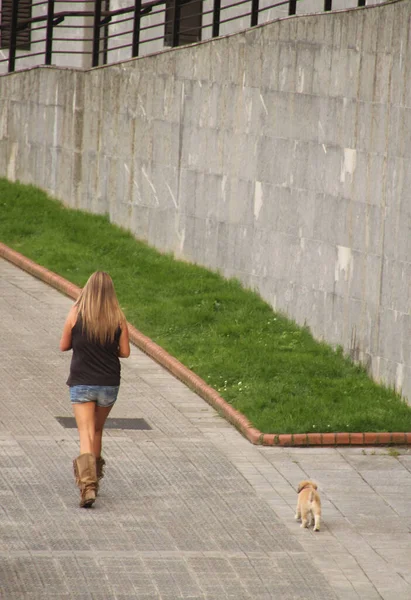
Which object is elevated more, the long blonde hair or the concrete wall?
the concrete wall

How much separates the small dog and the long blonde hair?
189 cm

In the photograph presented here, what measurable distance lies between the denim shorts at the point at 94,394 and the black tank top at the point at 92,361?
1.3 inches

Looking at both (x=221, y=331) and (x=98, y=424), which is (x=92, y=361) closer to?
(x=98, y=424)

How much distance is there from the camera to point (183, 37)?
25.5m

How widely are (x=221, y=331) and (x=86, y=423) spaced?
485 cm

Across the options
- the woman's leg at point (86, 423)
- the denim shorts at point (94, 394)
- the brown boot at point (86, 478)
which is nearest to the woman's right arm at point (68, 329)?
the denim shorts at point (94, 394)

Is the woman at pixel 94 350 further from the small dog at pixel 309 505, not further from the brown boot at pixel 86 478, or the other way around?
the small dog at pixel 309 505

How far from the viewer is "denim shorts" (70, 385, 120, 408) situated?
1016cm

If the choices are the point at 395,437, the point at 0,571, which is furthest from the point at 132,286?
the point at 0,571

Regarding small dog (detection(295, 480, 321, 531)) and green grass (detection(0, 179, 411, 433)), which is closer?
small dog (detection(295, 480, 321, 531))

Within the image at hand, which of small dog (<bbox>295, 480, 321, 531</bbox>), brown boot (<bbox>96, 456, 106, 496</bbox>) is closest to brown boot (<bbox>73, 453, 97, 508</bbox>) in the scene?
brown boot (<bbox>96, 456, 106, 496</bbox>)

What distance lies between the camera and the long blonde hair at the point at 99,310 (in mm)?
10102

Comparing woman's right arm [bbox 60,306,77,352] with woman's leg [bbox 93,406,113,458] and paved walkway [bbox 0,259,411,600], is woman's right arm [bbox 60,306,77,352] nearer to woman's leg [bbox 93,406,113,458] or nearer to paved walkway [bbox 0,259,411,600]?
woman's leg [bbox 93,406,113,458]

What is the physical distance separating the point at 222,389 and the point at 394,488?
281 cm
